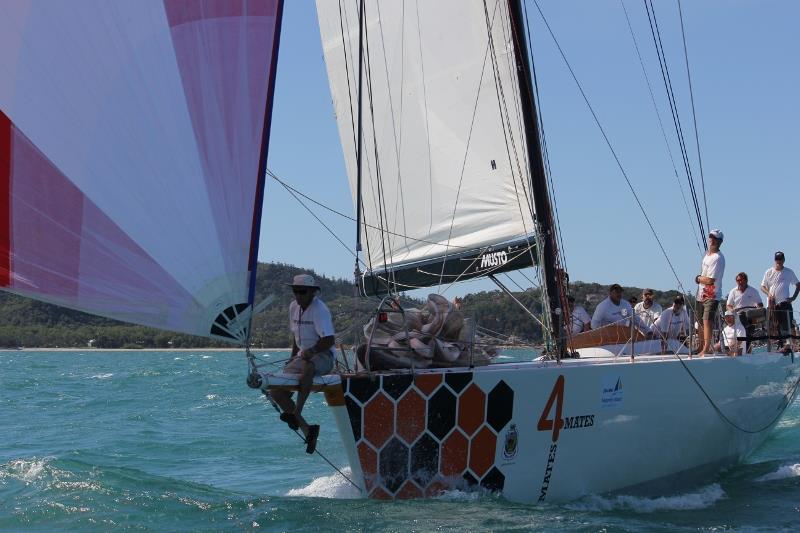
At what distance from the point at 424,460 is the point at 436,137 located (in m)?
4.05

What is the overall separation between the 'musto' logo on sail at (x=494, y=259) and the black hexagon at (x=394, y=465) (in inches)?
117

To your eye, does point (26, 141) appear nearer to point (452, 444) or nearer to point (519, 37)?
point (452, 444)

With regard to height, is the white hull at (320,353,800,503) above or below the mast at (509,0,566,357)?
below

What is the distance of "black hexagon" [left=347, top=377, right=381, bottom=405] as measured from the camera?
23.1 ft

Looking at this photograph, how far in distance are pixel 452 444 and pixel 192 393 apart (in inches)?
719

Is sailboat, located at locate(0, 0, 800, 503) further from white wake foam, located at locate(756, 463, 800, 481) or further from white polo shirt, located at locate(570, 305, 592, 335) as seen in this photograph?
white polo shirt, located at locate(570, 305, 592, 335)

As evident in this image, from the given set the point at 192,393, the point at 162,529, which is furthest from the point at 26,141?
the point at 192,393

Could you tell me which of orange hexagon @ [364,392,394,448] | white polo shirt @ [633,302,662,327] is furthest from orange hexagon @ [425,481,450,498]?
white polo shirt @ [633,302,662,327]

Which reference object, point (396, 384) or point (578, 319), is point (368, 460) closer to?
point (396, 384)

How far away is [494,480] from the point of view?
7.34 meters

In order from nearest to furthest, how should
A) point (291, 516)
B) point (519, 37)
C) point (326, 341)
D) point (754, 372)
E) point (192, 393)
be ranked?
point (326, 341)
point (291, 516)
point (519, 37)
point (754, 372)
point (192, 393)

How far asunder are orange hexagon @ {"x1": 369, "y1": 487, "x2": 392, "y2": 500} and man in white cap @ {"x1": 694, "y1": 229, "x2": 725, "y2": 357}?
3.77 meters

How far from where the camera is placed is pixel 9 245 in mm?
5371

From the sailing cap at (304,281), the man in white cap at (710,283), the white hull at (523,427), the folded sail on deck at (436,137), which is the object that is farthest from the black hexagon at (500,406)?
the man in white cap at (710,283)
